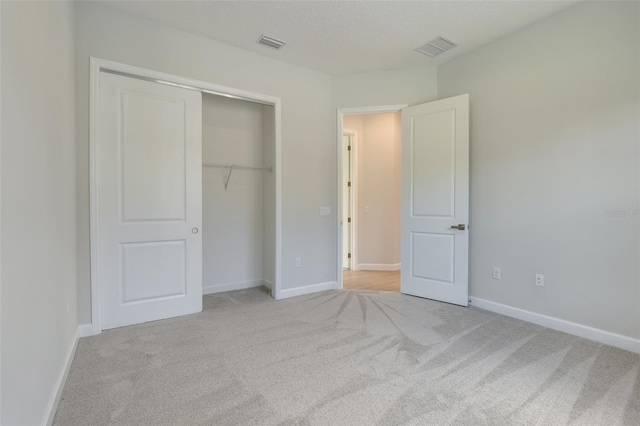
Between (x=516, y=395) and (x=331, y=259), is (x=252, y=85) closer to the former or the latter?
(x=331, y=259)

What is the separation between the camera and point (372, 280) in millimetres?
4699

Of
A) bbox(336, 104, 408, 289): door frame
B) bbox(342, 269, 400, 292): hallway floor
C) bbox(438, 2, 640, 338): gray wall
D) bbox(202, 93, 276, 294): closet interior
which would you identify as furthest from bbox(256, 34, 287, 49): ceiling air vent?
bbox(342, 269, 400, 292): hallway floor

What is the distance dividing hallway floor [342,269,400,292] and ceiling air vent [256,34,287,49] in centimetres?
304

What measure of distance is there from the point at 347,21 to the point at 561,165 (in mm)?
2310

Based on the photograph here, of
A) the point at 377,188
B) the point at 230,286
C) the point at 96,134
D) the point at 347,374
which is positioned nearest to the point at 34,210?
the point at 96,134

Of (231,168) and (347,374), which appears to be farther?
(231,168)

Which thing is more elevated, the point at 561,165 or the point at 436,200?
the point at 561,165

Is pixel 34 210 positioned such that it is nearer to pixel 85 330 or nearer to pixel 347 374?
pixel 85 330

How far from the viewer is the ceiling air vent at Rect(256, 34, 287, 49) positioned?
317cm

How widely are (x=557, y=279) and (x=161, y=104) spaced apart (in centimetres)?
397

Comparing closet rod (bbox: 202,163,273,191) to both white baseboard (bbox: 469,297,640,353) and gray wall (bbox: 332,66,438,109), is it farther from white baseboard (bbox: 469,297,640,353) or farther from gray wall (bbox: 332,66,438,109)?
white baseboard (bbox: 469,297,640,353)

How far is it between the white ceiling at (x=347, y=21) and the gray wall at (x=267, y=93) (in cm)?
14

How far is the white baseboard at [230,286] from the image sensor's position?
12.8 ft

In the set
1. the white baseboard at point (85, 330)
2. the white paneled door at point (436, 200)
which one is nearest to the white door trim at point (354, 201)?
the white paneled door at point (436, 200)
